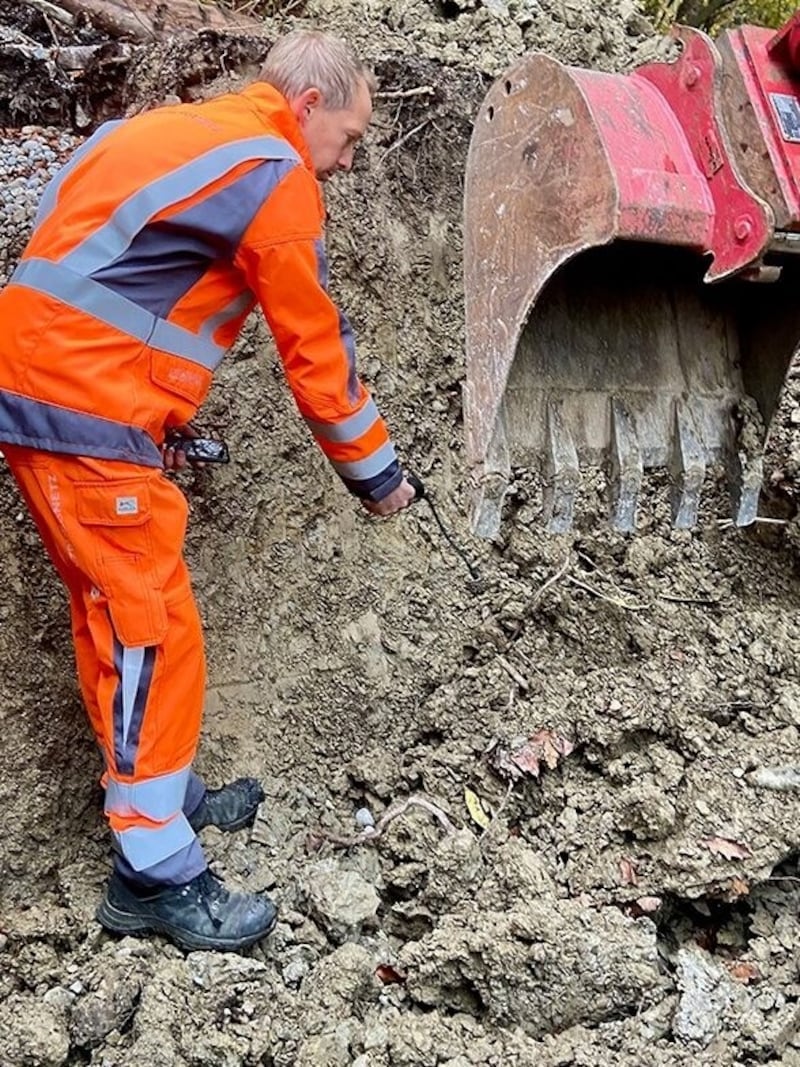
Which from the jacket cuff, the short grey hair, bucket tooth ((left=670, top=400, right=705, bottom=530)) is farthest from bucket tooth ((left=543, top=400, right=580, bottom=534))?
the short grey hair

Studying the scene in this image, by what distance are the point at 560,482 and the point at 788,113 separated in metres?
0.87

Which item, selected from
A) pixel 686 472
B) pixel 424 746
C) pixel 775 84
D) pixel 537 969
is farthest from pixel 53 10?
pixel 537 969

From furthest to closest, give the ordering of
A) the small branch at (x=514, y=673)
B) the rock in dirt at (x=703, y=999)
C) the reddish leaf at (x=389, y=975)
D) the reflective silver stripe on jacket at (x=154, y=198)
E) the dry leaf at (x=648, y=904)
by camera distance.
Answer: the small branch at (x=514, y=673)
the dry leaf at (x=648, y=904)
the reddish leaf at (x=389, y=975)
the rock in dirt at (x=703, y=999)
the reflective silver stripe on jacket at (x=154, y=198)

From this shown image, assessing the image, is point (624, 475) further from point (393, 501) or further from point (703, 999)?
point (703, 999)

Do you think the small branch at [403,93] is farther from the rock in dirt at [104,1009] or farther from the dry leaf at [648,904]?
the rock in dirt at [104,1009]

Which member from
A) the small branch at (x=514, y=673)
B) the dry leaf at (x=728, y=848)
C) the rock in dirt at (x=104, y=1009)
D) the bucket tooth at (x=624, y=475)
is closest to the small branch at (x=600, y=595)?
the small branch at (x=514, y=673)

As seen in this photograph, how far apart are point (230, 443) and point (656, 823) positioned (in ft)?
4.39

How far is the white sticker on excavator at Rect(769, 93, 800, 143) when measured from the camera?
2.15 meters

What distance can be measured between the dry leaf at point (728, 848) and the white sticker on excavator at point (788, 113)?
1467 mm

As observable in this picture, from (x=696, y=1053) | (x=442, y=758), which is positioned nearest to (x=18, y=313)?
(x=442, y=758)

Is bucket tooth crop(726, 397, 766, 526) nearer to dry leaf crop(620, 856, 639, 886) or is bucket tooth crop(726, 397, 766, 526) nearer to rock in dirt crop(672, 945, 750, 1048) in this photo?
dry leaf crop(620, 856, 639, 886)

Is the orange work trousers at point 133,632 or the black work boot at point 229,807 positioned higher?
the orange work trousers at point 133,632

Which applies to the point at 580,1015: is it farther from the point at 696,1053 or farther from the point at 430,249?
the point at 430,249

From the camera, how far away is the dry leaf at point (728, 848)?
2416 millimetres
